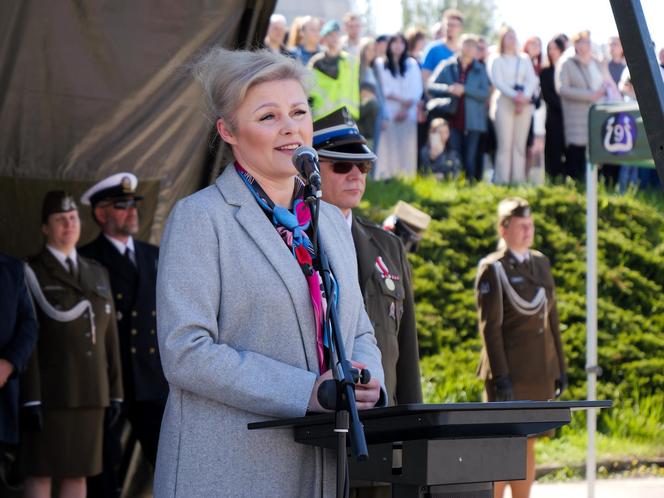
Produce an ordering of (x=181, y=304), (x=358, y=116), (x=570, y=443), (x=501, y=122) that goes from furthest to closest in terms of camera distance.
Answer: (x=501, y=122) → (x=358, y=116) → (x=570, y=443) → (x=181, y=304)

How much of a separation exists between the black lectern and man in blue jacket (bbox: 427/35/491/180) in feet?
39.1

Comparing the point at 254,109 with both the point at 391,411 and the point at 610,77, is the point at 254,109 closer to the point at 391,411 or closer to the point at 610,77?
the point at 391,411

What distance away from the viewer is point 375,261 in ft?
16.0

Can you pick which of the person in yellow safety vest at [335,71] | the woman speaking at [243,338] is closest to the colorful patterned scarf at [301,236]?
the woman speaking at [243,338]

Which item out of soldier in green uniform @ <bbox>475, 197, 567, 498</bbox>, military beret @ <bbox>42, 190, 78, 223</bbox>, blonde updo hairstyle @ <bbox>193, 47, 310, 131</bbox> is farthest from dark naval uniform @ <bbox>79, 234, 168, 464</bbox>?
blonde updo hairstyle @ <bbox>193, 47, 310, 131</bbox>

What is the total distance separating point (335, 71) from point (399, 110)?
155 cm

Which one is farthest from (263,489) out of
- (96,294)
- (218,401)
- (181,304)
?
(96,294)

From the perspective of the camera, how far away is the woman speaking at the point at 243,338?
2.86 m

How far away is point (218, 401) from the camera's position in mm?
2906

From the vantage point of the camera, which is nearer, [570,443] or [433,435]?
[433,435]

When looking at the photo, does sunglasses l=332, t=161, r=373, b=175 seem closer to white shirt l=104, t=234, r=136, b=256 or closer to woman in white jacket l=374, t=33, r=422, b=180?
white shirt l=104, t=234, r=136, b=256

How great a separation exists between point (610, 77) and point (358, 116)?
3809mm

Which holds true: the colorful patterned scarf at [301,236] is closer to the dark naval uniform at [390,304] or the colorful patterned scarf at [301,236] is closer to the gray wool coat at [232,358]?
the gray wool coat at [232,358]

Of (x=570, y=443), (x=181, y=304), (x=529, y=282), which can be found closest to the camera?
(x=181, y=304)
